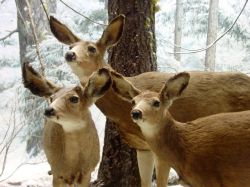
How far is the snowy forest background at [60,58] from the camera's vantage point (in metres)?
5.14

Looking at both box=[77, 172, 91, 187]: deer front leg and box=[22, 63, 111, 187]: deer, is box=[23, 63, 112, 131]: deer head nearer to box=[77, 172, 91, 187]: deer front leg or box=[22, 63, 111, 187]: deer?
box=[22, 63, 111, 187]: deer

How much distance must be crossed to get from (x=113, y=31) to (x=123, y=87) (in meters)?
0.54

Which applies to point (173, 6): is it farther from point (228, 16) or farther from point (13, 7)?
point (13, 7)

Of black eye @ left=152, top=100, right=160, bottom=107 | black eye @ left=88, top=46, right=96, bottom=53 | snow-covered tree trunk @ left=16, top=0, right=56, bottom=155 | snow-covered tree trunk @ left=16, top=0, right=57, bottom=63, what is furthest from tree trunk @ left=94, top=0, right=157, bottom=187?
snow-covered tree trunk @ left=16, top=0, right=57, bottom=63

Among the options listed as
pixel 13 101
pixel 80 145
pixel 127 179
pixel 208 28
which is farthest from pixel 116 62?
pixel 208 28

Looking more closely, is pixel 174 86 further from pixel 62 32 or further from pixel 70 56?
pixel 62 32

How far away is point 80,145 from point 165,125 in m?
0.42

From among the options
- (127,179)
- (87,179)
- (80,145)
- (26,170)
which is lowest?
(26,170)

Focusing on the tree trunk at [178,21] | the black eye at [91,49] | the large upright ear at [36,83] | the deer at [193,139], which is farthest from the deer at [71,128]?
the tree trunk at [178,21]

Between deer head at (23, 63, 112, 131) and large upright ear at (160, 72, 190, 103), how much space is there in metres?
0.26

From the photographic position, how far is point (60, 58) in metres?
5.22

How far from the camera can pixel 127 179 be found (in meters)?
3.61

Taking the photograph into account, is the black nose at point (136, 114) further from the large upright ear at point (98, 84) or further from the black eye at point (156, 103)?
the large upright ear at point (98, 84)

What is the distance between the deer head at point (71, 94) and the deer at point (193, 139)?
84 millimetres
